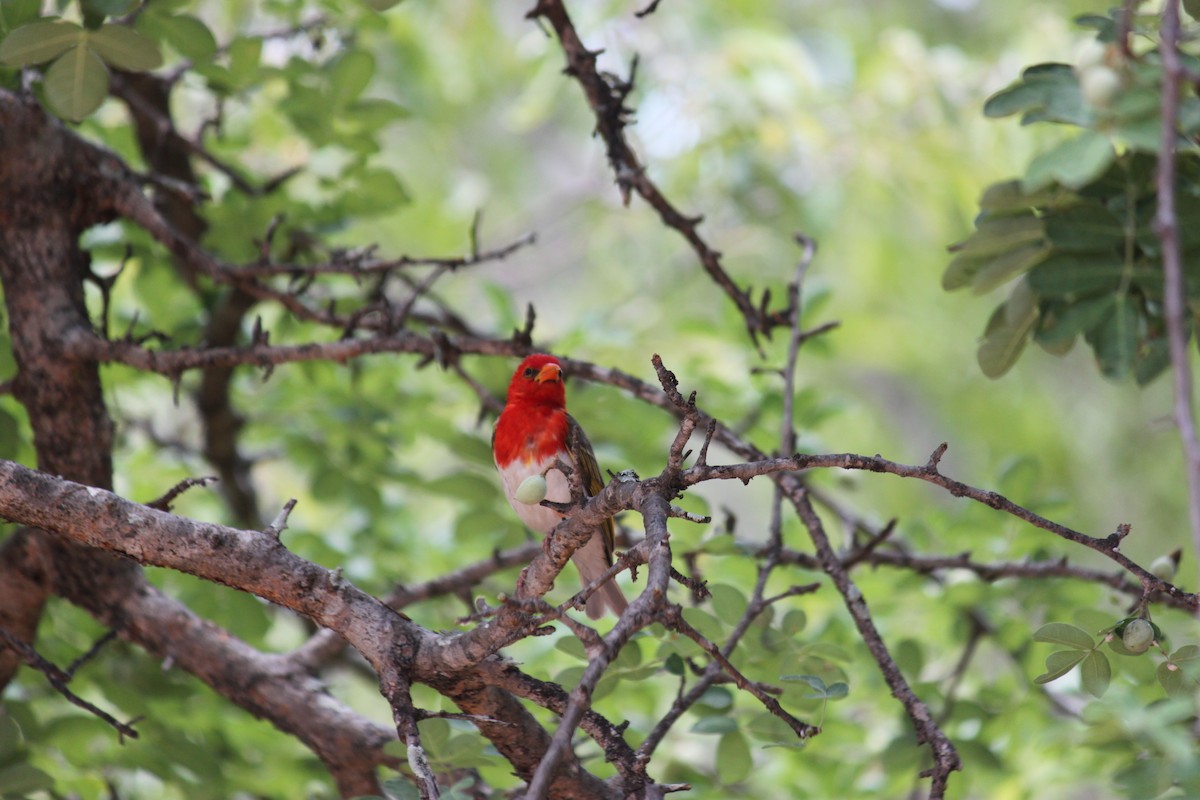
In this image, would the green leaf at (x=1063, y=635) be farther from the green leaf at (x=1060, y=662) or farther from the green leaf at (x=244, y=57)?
the green leaf at (x=244, y=57)

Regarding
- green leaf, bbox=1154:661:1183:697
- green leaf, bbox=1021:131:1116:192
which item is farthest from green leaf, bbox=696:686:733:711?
green leaf, bbox=1021:131:1116:192

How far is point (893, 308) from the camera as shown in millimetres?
7867

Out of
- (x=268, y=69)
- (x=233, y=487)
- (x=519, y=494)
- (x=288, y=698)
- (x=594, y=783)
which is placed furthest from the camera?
(x=233, y=487)

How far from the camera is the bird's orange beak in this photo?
11.0 ft

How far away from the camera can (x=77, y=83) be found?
2475 millimetres

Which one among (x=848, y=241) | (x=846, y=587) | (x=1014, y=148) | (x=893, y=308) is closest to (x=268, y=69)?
(x=846, y=587)

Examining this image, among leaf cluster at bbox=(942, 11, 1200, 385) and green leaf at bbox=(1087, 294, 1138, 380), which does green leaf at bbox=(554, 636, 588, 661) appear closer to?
leaf cluster at bbox=(942, 11, 1200, 385)

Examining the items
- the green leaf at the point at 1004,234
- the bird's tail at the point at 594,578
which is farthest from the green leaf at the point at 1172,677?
the bird's tail at the point at 594,578

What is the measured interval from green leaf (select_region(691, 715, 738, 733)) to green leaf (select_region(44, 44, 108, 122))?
A: 2065mm

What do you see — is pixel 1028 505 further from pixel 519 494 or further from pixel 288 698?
pixel 288 698

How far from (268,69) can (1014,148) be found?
→ 4440 millimetres

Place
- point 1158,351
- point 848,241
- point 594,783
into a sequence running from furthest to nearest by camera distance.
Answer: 1. point 848,241
2. point 1158,351
3. point 594,783

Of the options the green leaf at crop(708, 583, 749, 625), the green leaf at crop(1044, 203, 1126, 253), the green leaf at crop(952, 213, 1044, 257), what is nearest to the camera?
the green leaf at crop(1044, 203, 1126, 253)

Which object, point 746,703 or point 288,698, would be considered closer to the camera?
point 288,698
